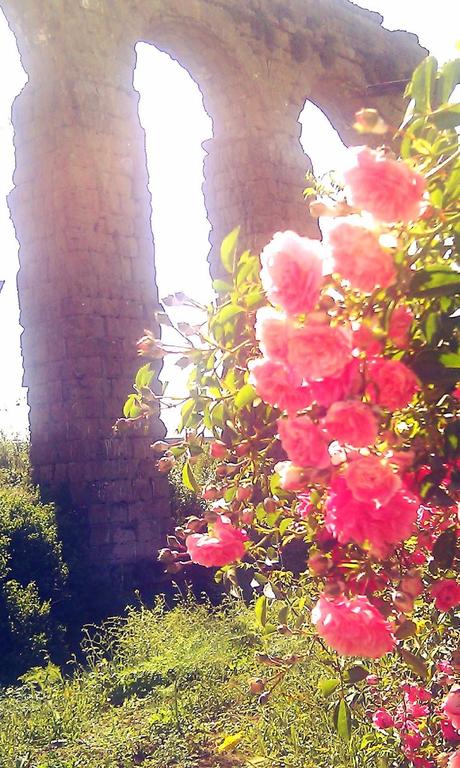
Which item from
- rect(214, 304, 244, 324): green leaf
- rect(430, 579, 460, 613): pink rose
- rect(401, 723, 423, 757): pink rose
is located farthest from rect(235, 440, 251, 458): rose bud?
rect(401, 723, 423, 757): pink rose

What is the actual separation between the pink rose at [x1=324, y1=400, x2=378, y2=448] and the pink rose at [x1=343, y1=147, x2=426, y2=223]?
28 cm

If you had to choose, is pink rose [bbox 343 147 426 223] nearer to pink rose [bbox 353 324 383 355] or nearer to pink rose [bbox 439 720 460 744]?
pink rose [bbox 353 324 383 355]

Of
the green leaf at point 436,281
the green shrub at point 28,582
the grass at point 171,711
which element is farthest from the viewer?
the green shrub at point 28,582

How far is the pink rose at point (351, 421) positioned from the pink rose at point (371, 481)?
5cm

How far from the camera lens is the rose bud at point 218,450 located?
1.78 metres

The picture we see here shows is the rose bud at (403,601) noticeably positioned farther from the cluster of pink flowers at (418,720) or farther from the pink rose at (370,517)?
the cluster of pink flowers at (418,720)

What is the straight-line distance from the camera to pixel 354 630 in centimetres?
143

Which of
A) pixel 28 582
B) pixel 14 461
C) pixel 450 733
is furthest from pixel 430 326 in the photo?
pixel 14 461

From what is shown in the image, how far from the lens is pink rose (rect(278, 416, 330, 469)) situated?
128cm

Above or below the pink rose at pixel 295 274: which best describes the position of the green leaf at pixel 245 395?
below

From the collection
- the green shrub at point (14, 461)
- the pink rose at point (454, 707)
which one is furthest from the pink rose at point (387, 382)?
the green shrub at point (14, 461)

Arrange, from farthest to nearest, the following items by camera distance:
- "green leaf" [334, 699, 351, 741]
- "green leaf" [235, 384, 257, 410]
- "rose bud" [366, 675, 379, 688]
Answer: "rose bud" [366, 675, 379, 688] → "green leaf" [334, 699, 351, 741] → "green leaf" [235, 384, 257, 410]

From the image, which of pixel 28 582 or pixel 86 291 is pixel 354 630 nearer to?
pixel 28 582

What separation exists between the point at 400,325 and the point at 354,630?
1.69ft
